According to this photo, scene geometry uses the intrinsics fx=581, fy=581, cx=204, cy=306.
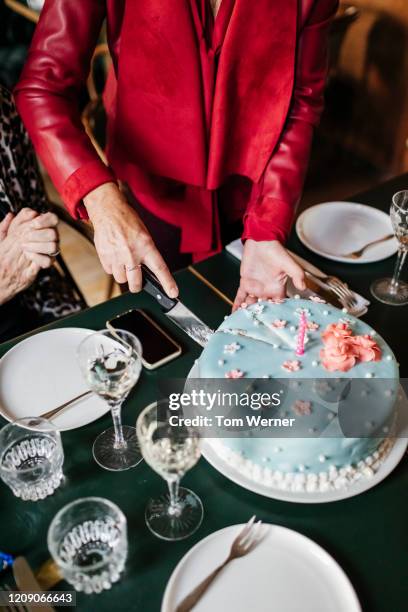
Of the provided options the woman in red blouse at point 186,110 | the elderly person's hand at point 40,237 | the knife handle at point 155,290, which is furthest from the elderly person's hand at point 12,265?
the knife handle at point 155,290

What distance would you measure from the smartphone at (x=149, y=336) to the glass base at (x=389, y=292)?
1.77 feet

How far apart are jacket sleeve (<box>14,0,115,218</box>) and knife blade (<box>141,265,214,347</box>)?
22cm

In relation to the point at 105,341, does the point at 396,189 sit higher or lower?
lower

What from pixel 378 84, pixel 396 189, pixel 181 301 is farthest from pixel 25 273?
pixel 378 84

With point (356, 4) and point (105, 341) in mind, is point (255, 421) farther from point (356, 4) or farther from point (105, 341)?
point (356, 4)

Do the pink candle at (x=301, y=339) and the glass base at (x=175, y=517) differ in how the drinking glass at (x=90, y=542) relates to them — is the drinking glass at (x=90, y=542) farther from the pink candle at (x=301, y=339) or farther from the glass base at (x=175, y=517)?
the pink candle at (x=301, y=339)

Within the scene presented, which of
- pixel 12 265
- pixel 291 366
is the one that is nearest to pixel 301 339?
pixel 291 366

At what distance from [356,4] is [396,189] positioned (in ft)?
8.25

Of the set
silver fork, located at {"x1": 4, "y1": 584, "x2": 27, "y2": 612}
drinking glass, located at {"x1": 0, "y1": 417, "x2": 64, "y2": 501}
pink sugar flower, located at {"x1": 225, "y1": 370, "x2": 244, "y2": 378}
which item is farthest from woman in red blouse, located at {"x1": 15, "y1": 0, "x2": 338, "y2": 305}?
silver fork, located at {"x1": 4, "y1": 584, "x2": 27, "y2": 612}

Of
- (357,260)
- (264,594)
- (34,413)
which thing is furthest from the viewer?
(357,260)

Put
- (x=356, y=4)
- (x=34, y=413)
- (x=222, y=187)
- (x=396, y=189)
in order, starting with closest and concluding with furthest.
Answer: (x=34, y=413), (x=222, y=187), (x=396, y=189), (x=356, y=4)

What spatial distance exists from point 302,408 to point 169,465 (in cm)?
25

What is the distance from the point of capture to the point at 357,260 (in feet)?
5.05

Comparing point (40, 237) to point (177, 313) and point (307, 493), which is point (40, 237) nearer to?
point (177, 313)
